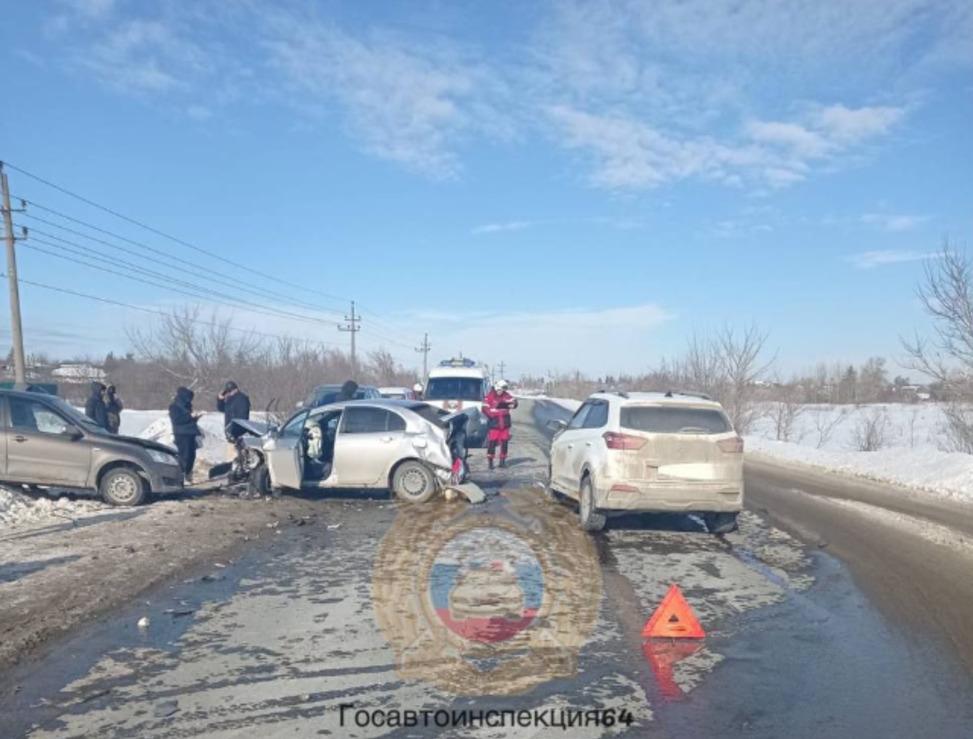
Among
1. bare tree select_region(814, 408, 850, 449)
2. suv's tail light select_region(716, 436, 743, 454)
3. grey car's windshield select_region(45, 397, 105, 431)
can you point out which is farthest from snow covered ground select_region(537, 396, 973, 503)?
grey car's windshield select_region(45, 397, 105, 431)

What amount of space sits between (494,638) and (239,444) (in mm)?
8588

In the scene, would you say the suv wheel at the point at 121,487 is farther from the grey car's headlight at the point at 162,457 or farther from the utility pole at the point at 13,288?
the utility pole at the point at 13,288

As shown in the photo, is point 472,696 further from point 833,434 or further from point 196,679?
point 833,434

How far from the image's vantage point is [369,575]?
812cm

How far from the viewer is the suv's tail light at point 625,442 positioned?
988cm

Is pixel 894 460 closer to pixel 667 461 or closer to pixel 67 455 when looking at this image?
pixel 667 461

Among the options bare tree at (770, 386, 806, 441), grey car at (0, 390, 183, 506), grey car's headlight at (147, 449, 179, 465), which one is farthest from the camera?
bare tree at (770, 386, 806, 441)

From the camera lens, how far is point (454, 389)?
74.3 ft

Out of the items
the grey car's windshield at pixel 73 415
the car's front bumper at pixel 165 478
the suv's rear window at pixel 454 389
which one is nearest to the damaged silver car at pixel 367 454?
the car's front bumper at pixel 165 478

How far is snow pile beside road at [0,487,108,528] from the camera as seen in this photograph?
1042 cm

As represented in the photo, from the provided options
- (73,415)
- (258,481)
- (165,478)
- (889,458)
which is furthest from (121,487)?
(889,458)

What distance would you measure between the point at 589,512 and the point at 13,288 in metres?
18.5

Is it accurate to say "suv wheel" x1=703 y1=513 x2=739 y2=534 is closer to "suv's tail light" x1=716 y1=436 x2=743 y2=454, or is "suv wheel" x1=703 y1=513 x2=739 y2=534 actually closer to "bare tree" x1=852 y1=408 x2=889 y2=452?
"suv's tail light" x1=716 y1=436 x2=743 y2=454

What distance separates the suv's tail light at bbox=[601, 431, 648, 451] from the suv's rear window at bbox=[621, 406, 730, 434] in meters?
0.14
